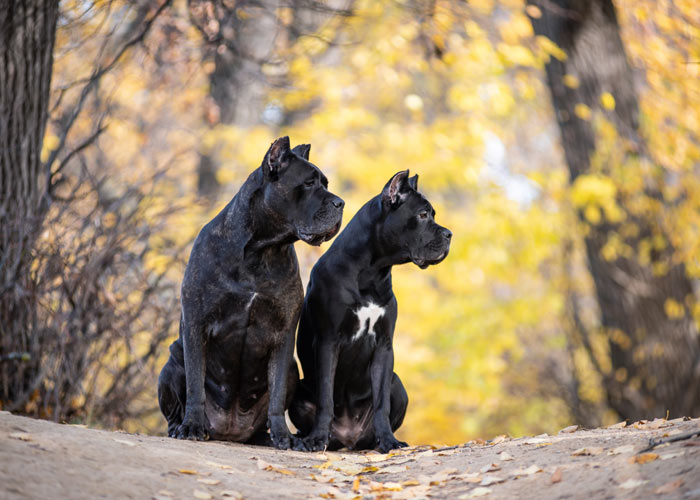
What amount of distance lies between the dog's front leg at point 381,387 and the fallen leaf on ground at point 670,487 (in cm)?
242

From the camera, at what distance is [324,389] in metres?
5.21

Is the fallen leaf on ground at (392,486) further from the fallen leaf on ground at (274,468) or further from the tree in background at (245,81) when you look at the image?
the tree in background at (245,81)

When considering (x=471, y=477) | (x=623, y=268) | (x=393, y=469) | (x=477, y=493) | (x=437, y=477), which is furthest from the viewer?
(x=623, y=268)

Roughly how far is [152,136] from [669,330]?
30.5ft

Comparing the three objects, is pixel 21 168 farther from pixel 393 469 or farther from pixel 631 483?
pixel 631 483

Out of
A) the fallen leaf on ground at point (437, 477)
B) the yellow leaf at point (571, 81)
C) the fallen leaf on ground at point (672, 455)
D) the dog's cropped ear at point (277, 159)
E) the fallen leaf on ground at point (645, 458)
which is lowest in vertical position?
the fallen leaf on ground at point (437, 477)

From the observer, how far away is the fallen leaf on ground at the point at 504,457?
4.03 meters

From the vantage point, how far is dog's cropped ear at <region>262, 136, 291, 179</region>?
493cm

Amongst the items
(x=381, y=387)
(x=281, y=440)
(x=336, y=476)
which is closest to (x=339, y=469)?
(x=336, y=476)

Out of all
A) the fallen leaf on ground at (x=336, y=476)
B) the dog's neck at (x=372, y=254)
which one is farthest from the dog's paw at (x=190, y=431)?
the dog's neck at (x=372, y=254)

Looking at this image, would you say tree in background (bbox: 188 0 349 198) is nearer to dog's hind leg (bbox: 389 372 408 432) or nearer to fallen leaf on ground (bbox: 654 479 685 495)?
dog's hind leg (bbox: 389 372 408 432)

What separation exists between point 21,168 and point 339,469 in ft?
13.1

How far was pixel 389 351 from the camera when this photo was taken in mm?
5430

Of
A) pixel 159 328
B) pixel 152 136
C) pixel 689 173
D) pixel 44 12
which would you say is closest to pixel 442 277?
pixel 689 173
